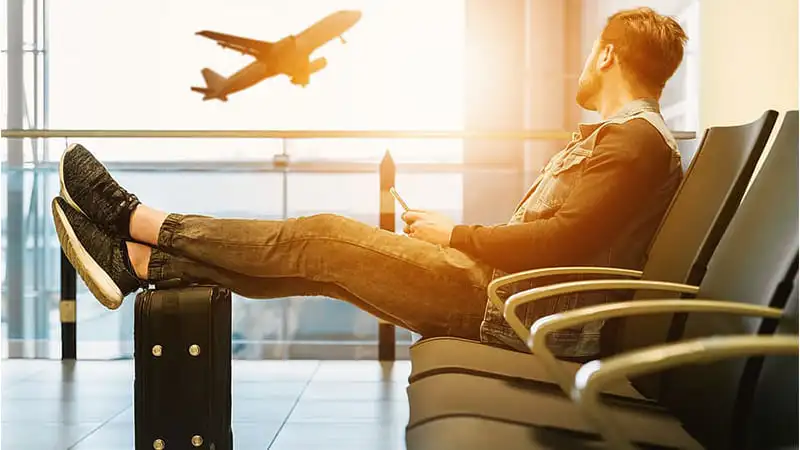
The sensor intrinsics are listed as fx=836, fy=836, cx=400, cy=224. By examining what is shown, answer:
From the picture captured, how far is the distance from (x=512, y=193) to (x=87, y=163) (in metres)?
2.74

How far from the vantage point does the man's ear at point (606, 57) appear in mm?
1967

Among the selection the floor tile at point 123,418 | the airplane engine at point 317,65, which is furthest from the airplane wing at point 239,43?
the floor tile at point 123,418

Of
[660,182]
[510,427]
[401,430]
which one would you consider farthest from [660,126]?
[401,430]

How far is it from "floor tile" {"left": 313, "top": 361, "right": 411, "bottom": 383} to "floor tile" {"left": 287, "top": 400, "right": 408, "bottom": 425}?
39 cm

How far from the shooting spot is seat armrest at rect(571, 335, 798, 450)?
77cm

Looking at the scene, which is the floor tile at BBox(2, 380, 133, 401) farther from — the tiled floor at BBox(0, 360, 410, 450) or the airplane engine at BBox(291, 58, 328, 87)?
the airplane engine at BBox(291, 58, 328, 87)

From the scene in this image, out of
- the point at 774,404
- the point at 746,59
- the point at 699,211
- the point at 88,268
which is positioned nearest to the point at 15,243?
the point at 88,268

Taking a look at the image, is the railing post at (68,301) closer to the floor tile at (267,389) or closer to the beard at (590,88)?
the floor tile at (267,389)

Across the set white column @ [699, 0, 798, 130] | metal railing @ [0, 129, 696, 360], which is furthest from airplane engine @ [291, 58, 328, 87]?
white column @ [699, 0, 798, 130]

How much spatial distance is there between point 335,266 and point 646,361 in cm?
118

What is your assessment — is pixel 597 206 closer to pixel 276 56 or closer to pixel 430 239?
pixel 430 239

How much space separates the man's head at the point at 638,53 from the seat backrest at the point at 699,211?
0.32 meters

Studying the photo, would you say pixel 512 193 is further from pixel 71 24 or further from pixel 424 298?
pixel 71 24

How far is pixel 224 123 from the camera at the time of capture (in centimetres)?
580
